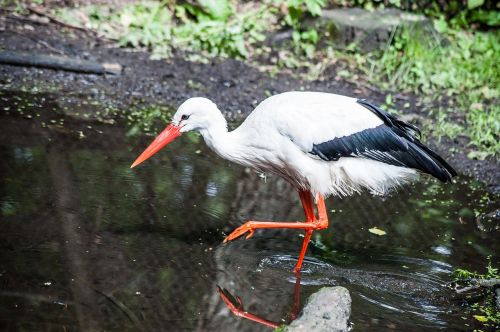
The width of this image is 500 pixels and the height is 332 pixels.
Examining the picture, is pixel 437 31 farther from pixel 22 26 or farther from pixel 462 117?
pixel 22 26

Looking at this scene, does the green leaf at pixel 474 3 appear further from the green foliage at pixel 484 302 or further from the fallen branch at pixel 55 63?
the green foliage at pixel 484 302

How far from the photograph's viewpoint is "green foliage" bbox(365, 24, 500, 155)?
26.3 ft

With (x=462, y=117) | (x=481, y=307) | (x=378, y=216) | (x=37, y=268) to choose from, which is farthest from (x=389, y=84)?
(x=37, y=268)

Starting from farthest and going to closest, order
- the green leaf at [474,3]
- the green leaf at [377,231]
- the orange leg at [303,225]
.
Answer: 1. the green leaf at [474,3]
2. the green leaf at [377,231]
3. the orange leg at [303,225]

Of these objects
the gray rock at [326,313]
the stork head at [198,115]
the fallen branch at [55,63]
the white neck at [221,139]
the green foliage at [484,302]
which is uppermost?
the stork head at [198,115]

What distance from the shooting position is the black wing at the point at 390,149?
4836 mm

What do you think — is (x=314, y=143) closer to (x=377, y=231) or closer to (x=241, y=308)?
(x=377, y=231)

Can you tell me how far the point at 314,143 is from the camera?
4699 millimetres

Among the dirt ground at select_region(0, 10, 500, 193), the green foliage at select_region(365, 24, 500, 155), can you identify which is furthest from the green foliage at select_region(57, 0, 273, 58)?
the green foliage at select_region(365, 24, 500, 155)

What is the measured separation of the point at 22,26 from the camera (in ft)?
26.4

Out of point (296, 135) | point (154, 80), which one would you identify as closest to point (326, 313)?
point (296, 135)

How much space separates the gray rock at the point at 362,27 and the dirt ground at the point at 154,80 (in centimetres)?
54

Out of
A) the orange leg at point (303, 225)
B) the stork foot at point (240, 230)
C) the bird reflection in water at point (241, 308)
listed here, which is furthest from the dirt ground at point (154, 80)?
the bird reflection in water at point (241, 308)

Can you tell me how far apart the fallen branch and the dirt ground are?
58mm
